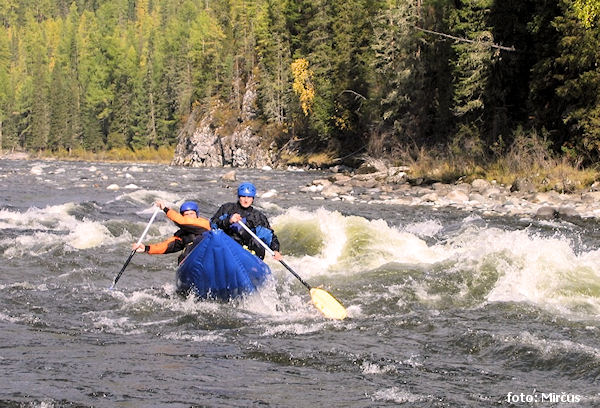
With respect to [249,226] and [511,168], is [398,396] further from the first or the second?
[511,168]

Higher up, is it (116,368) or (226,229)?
(226,229)

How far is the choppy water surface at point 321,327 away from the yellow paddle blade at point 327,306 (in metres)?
0.10

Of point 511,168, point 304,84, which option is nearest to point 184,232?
point 511,168

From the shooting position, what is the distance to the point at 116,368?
5758 mm

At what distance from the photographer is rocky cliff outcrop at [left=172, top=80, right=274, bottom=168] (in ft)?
201

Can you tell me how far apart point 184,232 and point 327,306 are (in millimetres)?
2590

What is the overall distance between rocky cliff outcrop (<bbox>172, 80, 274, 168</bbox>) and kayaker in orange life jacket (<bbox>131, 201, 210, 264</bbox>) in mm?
47920

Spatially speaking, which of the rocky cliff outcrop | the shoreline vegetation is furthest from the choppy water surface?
the rocky cliff outcrop

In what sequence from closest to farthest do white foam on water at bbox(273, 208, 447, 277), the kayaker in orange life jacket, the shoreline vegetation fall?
the kayaker in orange life jacket → white foam on water at bbox(273, 208, 447, 277) → the shoreline vegetation

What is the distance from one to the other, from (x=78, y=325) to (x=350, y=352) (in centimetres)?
297

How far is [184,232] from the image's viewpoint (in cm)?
946

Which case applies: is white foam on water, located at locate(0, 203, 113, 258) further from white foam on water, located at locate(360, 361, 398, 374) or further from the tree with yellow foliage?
the tree with yellow foliage

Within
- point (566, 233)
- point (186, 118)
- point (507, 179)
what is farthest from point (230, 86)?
point (566, 233)

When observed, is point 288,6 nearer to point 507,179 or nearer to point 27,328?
point 507,179
